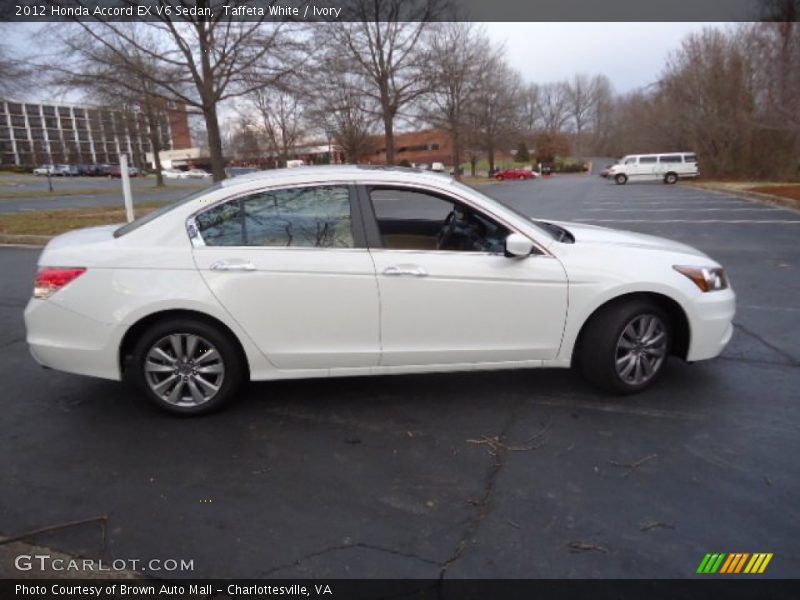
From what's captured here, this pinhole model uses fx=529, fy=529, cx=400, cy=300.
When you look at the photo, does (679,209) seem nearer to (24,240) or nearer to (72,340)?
(72,340)

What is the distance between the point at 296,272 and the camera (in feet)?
10.9

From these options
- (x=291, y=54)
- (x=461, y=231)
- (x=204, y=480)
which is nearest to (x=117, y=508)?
(x=204, y=480)

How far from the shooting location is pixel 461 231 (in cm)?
377

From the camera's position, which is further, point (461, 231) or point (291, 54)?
point (291, 54)

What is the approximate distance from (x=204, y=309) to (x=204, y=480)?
1.03 m

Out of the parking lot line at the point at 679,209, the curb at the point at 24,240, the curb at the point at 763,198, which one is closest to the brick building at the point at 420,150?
the curb at the point at 763,198

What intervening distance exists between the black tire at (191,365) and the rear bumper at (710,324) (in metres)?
3.08

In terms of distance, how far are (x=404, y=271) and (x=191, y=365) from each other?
1.51 meters

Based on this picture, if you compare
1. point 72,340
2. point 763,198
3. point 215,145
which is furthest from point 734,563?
point 763,198

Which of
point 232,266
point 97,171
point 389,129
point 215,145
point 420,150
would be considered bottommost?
point 232,266

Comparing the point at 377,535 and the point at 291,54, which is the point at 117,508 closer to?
the point at 377,535

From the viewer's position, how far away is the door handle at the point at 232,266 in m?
3.31
